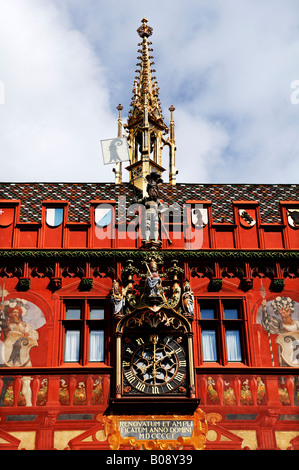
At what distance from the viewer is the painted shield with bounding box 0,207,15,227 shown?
22469 millimetres

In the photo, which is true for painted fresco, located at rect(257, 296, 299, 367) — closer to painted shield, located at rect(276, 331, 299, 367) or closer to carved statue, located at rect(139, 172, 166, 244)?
painted shield, located at rect(276, 331, 299, 367)

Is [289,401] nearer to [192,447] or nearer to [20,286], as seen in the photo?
[192,447]

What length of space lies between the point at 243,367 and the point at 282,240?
12.6 feet

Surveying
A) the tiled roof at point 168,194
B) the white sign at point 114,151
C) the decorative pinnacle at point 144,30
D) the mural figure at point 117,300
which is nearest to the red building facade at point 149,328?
the mural figure at point 117,300

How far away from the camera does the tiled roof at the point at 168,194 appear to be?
25.3 metres

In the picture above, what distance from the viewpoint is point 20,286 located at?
2164 cm

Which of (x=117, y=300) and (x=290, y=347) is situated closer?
(x=117, y=300)

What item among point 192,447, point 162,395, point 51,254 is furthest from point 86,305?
point 192,447

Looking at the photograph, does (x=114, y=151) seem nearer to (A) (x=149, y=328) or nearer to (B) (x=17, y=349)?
(A) (x=149, y=328)

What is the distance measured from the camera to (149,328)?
68.6ft

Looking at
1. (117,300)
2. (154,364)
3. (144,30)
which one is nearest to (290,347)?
(154,364)

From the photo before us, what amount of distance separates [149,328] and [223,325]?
1967 mm
